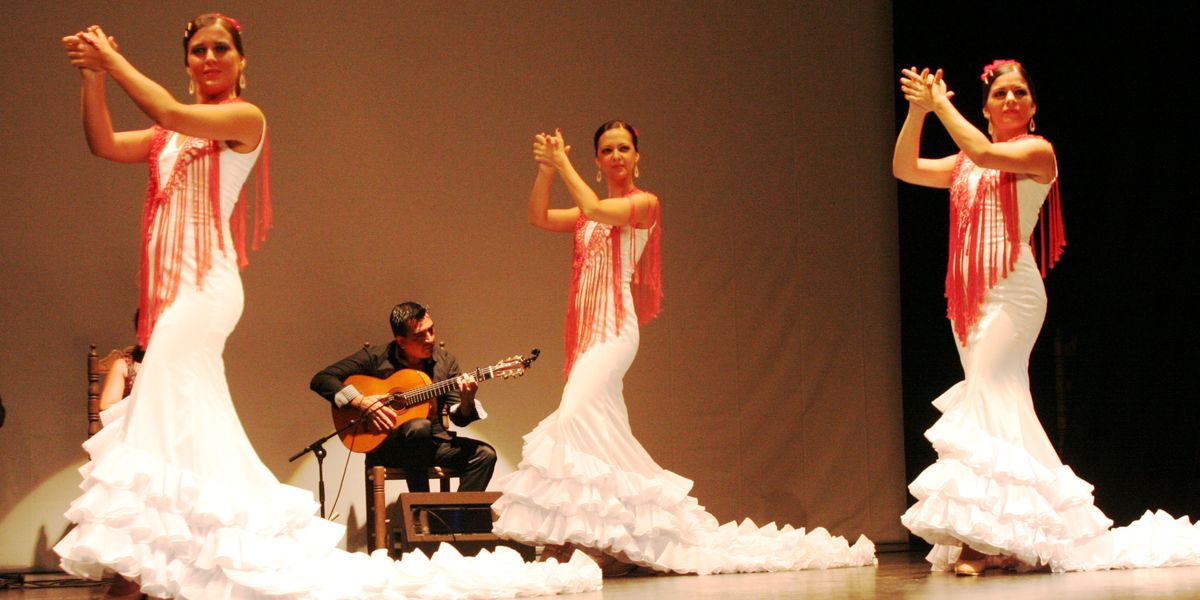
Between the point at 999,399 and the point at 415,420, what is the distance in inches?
101

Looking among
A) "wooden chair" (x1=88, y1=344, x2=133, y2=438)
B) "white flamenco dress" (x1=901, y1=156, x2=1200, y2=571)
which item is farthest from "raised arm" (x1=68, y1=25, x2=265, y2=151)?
"wooden chair" (x1=88, y1=344, x2=133, y2=438)

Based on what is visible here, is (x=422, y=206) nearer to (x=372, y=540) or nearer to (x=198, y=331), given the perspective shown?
(x=372, y=540)

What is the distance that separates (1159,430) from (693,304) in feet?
8.19

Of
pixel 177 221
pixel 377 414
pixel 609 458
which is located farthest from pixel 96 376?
pixel 177 221

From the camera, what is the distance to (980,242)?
4566 millimetres

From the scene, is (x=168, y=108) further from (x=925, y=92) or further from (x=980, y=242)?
(x=980, y=242)

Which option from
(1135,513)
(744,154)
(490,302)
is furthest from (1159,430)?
(490,302)

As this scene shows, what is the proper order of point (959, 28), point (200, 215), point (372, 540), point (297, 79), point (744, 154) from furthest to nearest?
point (744, 154) → point (959, 28) → point (297, 79) → point (372, 540) → point (200, 215)

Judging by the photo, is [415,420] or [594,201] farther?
[415,420]

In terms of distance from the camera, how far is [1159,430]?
19.8 ft

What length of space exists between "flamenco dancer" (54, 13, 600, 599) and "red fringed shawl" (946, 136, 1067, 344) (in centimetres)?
199

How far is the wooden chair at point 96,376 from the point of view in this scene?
5863mm

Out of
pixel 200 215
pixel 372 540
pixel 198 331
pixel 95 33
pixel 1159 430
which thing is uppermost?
pixel 95 33

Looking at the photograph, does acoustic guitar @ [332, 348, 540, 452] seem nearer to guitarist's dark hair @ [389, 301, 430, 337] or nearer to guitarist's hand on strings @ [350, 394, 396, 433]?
guitarist's hand on strings @ [350, 394, 396, 433]
